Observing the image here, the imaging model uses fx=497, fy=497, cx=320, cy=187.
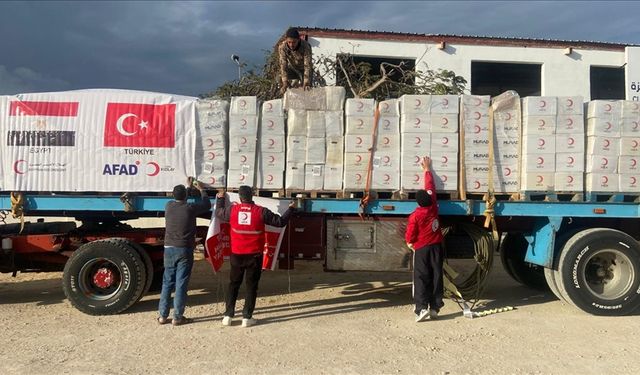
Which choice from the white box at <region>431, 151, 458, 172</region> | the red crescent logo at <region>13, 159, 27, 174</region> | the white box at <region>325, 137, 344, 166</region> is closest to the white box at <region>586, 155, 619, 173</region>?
the white box at <region>431, 151, 458, 172</region>

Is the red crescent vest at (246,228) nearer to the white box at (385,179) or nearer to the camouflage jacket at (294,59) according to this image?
the white box at (385,179)

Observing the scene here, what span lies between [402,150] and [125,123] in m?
3.57

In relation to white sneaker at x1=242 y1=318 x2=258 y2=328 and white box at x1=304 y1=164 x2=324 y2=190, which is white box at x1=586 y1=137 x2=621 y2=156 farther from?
white sneaker at x1=242 y1=318 x2=258 y2=328

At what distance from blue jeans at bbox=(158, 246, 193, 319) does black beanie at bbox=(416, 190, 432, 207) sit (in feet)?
9.46

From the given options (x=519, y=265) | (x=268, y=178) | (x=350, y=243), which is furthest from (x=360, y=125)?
(x=519, y=265)

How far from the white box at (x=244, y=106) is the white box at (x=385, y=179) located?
173cm

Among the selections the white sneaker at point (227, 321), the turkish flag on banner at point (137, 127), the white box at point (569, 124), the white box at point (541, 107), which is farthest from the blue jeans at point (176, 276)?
the white box at point (569, 124)

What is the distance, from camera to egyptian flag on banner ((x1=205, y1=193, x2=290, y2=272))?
6242 millimetres

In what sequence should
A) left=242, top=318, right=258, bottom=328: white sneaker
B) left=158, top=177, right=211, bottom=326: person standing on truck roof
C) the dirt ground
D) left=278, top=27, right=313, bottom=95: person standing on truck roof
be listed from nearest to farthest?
1. the dirt ground
2. left=242, top=318, right=258, bottom=328: white sneaker
3. left=158, top=177, right=211, bottom=326: person standing on truck roof
4. left=278, top=27, right=313, bottom=95: person standing on truck roof

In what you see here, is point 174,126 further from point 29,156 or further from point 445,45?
point 445,45

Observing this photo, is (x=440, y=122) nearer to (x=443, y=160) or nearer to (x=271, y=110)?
(x=443, y=160)

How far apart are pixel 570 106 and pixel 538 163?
837 mm

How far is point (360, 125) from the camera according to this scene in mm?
6297

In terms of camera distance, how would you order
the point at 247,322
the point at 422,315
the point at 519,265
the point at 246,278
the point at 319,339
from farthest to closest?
the point at 519,265, the point at 422,315, the point at 246,278, the point at 247,322, the point at 319,339
